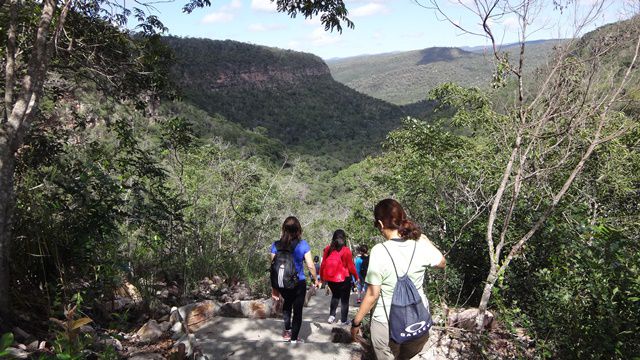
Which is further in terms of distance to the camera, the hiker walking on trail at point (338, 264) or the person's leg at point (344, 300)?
the person's leg at point (344, 300)

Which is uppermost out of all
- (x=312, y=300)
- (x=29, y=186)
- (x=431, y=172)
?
A: (x=29, y=186)

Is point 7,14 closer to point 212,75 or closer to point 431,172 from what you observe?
point 431,172

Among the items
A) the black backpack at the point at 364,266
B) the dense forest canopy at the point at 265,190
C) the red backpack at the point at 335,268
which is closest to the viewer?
the dense forest canopy at the point at 265,190

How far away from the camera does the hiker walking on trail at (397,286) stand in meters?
2.48

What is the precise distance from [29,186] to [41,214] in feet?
1.34

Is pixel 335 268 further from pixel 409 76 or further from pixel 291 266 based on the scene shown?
pixel 409 76

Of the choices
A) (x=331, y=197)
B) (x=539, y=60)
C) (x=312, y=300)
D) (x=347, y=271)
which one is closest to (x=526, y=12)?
(x=539, y=60)

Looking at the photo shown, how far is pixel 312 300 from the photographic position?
332 inches

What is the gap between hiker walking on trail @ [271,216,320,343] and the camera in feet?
13.1

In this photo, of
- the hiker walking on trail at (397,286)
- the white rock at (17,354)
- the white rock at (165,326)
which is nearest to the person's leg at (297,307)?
the white rock at (165,326)

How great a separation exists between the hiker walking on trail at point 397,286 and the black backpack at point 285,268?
1457 millimetres

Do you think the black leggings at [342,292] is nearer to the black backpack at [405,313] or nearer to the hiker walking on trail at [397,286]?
the hiker walking on trail at [397,286]

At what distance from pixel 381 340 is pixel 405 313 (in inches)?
10.6

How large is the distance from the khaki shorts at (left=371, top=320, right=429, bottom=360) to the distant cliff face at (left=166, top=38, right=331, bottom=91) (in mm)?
76692
